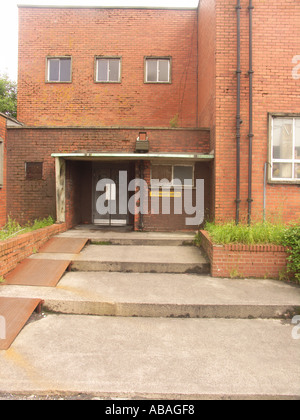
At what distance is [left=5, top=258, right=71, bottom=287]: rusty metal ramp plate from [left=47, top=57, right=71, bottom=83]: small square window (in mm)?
8648

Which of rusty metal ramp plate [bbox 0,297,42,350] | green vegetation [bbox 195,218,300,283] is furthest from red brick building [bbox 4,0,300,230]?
rusty metal ramp plate [bbox 0,297,42,350]

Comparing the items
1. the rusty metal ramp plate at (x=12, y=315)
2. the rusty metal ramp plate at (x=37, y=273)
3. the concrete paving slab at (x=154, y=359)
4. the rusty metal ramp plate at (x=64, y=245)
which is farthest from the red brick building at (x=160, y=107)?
the rusty metal ramp plate at (x=12, y=315)

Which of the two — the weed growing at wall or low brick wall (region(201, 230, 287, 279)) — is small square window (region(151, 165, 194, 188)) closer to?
low brick wall (region(201, 230, 287, 279))

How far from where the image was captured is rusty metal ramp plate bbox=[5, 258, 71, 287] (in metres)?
4.67

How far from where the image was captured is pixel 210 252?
216 inches

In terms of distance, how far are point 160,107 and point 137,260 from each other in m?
7.69

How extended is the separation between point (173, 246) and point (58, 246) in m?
2.79

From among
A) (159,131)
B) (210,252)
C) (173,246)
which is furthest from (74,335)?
(159,131)

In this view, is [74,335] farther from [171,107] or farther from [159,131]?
[171,107]

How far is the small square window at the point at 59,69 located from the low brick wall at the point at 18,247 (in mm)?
7376

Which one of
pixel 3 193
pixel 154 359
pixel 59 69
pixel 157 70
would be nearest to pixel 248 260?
pixel 154 359

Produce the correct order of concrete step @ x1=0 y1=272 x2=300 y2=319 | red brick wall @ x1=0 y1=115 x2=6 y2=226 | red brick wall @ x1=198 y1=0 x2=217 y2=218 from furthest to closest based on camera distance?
red brick wall @ x1=0 y1=115 x2=6 y2=226 → red brick wall @ x1=198 y1=0 x2=217 y2=218 → concrete step @ x1=0 y1=272 x2=300 y2=319

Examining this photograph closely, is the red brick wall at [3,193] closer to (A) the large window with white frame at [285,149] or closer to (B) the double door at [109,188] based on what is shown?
(B) the double door at [109,188]

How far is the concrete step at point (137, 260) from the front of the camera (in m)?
5.53
